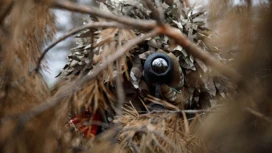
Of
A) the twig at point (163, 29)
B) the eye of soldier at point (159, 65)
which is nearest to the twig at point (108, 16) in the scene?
the twig at point (163, 29)

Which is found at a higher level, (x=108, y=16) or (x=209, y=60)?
(x=108, y=16)

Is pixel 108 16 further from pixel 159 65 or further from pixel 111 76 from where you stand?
pixel 159 65

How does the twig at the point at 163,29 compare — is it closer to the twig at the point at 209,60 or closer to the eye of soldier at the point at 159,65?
the twig at the point at 209,60

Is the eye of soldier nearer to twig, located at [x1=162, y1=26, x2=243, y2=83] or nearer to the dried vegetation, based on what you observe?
the dried vegetation

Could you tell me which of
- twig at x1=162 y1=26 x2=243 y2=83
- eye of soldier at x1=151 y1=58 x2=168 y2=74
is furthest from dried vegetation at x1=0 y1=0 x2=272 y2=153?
eye of soldier at x1=151 y1=58 x2=168 y2=74

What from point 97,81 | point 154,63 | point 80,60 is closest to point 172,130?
point 97,81

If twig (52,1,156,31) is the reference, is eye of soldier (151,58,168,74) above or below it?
below

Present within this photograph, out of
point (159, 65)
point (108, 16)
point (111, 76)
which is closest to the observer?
point (108, 16)

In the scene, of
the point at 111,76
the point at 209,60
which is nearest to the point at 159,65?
the point at 111,76
